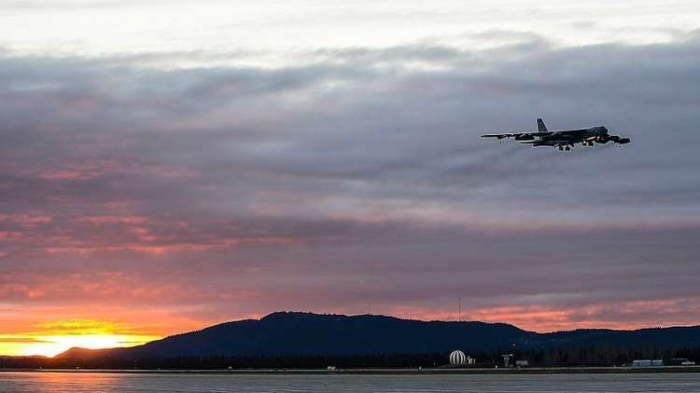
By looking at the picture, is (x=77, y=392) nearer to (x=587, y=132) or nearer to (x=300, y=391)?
(x=300, y=391)

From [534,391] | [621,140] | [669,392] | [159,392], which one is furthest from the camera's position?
[621,140]

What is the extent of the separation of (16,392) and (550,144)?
252 feet

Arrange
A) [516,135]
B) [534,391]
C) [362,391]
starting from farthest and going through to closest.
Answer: [516,135] → [362,391] → [534,391]

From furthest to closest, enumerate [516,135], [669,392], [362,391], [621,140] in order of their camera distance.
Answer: [516,135], [621,140], [362,391], [669,392]

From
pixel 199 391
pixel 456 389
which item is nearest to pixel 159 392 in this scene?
pixel 199 391

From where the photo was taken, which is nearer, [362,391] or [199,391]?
[362,391]

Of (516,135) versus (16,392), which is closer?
(16,392)

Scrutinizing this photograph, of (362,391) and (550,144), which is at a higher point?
(550,144)

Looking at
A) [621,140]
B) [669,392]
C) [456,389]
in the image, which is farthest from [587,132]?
[669,392]

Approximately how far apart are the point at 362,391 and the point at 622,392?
30.8 meters

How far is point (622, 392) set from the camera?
386 ft

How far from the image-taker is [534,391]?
12744 centimetres

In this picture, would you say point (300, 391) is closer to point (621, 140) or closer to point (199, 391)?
point (199, 391)

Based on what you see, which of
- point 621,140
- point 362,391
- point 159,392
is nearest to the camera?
point 362,391
